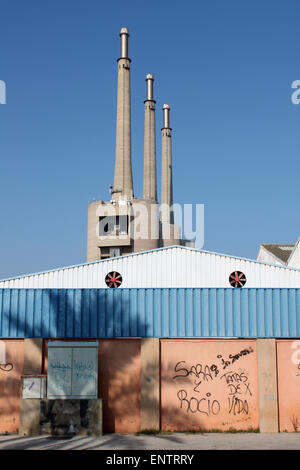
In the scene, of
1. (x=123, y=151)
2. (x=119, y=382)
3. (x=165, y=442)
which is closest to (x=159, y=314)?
(x=119, y=382)

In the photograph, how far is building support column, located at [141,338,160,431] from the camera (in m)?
16.6

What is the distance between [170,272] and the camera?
30.9m

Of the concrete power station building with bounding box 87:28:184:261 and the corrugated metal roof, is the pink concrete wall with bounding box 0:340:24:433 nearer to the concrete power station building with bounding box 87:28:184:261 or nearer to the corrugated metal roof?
the corrugated metal roof

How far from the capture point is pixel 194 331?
17188 mm

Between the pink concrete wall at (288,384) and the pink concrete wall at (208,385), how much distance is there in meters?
0.80

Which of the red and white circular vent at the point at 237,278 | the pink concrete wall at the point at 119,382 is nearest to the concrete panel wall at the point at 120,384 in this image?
the pink concrete wall at the point at 119,382

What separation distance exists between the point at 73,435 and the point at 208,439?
406cm

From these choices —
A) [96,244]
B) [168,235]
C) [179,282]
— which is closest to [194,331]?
[179,282]

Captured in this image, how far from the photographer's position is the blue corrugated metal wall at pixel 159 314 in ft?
56.4

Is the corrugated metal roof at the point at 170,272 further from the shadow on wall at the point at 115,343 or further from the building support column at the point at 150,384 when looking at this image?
the building support column at the point at 150,384

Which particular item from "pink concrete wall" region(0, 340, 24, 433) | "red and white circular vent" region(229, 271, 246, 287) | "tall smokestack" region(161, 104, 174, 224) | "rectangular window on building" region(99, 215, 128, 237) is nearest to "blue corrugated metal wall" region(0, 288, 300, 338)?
"pink concrete wall" region(0, 340, 24, 433)

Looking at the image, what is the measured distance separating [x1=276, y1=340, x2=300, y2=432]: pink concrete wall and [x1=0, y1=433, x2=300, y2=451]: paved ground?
0.49 metres

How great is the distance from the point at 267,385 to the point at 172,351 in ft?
10.6
